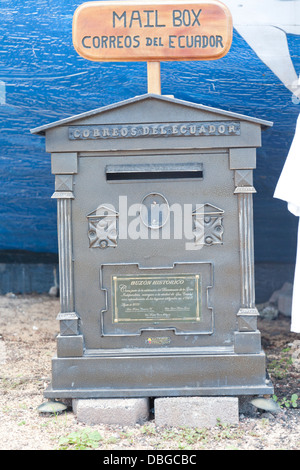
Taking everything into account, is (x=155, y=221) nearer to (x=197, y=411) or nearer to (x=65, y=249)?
(x=65, y=249)

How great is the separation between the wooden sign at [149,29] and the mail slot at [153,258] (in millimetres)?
417

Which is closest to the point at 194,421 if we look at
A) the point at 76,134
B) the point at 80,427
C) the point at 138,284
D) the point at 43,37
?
the point at 80,427

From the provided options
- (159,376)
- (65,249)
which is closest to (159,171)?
(65,249)

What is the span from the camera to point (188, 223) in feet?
8.64

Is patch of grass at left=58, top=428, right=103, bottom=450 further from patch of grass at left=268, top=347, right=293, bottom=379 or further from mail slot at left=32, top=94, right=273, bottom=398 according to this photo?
patch of grass at left=268, top=347, right=293, bottom=379

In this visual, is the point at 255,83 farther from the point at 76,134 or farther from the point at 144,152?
the point at 76,134

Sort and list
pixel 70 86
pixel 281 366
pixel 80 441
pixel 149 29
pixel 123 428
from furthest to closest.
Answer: pixel 281 366 < pixel 70 86 < pixel 149 29 < pixel 123 428 < pixel 80 441

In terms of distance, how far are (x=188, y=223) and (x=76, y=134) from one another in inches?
29.8

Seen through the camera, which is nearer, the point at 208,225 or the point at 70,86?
the point at 208,225

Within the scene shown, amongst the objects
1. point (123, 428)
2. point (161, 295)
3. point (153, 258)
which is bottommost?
point (123, 428)

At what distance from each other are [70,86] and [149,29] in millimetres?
809

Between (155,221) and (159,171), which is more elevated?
(159,171)

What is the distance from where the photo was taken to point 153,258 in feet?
8.69

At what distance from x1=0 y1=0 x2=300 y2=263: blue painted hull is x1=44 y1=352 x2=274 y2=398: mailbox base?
1.81 metres
